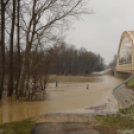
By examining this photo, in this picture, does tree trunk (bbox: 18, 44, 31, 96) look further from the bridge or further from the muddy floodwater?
the bridge

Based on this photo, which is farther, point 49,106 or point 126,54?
point 126,54

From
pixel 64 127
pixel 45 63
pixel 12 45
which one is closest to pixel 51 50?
pixel 45 63

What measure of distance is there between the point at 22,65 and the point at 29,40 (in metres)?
2.18

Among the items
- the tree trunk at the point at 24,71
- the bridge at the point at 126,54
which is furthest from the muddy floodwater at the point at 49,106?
the bridge at the point at 126,54

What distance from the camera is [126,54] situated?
4716 cm

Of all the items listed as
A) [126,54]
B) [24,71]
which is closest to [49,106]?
[24,71]

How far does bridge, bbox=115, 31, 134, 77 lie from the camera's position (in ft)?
123

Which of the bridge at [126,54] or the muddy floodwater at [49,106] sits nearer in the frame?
the muddy floodwater at [49,106]

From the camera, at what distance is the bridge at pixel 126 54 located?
37.6 m

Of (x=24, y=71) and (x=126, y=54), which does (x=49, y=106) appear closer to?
(x=24, y=71)

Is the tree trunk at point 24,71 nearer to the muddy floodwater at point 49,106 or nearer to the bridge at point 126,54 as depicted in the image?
the muddy floodwater at point 49,106

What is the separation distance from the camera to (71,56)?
83.3 metres

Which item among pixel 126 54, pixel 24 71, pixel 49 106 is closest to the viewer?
pixel 49 106

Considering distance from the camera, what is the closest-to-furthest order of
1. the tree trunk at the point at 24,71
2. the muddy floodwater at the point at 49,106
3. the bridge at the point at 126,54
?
1. the muddy floodwater at the point at 49,106
2. the tree trunk at the point at 24,71
3. the bridge at the point at 126,54
